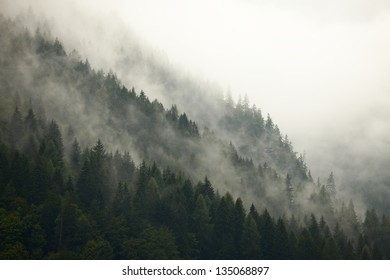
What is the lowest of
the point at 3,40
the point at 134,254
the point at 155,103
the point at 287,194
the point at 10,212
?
the point at 134,254

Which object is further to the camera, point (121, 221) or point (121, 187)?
point (121, 187)

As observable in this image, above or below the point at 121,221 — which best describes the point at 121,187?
above

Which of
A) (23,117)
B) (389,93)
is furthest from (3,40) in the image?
(389,93)

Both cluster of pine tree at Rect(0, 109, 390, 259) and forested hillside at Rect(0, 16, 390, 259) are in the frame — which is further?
forested hillside at Rect(0, 16, 390, 259)

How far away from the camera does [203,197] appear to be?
109 m

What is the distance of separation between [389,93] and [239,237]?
11320 cm

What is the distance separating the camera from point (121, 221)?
89.5m

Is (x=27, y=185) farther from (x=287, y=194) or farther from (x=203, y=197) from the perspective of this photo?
(x=287, y=194)

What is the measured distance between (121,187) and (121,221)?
13411 millimetres

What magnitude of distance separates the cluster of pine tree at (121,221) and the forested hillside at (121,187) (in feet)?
0.75

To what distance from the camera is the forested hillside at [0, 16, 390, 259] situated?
85.2 meters

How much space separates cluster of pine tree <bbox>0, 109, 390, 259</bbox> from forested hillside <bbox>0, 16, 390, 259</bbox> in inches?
9.0

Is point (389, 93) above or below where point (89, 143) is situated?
above
